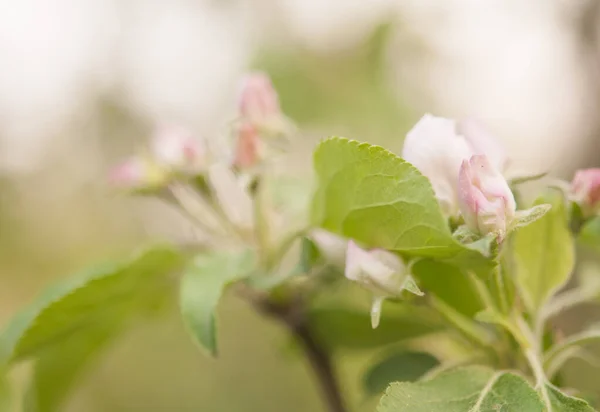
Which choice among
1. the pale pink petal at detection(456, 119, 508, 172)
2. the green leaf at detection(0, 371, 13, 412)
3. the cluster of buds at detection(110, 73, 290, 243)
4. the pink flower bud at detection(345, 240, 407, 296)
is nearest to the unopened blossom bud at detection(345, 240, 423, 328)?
the pink flower bud at detection(345, 240, 407, 296)

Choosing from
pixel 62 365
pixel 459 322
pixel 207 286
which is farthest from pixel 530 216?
pixel 62 365

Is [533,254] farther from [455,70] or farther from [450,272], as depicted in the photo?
[455,70]

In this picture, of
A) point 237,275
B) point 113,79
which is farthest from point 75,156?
point 237,275

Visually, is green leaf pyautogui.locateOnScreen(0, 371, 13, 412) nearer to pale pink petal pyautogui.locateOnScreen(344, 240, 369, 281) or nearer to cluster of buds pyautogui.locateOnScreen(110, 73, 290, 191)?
cluster of buds pyautogui.locateOnScreen(110, 73, 290, 191)

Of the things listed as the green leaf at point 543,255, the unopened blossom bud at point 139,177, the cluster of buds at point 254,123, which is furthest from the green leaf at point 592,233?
the unopened blossom bud at point 139,177

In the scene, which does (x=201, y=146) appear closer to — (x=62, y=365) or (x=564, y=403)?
(x=62, y=365)
